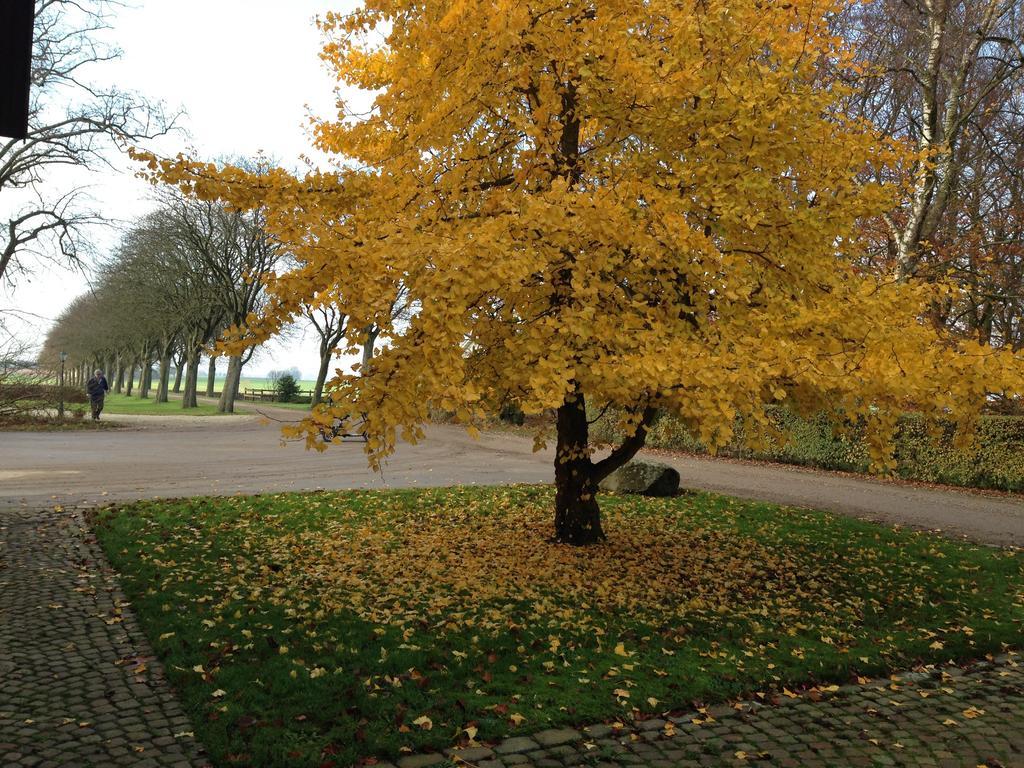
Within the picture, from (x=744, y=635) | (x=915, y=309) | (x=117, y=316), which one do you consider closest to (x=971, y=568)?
(x=915, y=309)

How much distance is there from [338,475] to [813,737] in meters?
10.4

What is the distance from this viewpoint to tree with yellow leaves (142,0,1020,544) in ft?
16.2

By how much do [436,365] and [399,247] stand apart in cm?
83

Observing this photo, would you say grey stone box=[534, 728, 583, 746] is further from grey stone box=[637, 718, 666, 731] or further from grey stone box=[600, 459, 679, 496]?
grey stone box=[600, 459, 679, 496]

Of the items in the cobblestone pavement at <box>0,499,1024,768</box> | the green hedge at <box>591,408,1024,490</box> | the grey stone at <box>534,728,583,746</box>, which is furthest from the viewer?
the green hedge at <box>591,408,1024,490</box>

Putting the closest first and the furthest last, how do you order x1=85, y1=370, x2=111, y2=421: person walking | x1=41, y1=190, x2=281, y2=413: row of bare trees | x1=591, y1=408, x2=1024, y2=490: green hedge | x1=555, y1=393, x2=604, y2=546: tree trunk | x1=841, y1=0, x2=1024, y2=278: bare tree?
x1=555, y1=393, x2=604, y2=546: tree trunk, x1=841, y1=0, x2=1024, y2=278: bare tree, x1=591, y1=408, x2=1024, y2=490: green hedge, x1=85, y1=370, x2=111, y2=421: person walking, x1=41, y1=190, x2=281, y2=413: row of bare trees

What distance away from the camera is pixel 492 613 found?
18.5ft

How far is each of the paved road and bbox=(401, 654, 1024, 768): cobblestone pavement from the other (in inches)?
223

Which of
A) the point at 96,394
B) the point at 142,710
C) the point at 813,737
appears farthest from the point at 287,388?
the point at 813,737

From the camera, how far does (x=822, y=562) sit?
7.93 metres

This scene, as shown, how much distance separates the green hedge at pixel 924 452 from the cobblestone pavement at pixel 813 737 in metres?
7.57

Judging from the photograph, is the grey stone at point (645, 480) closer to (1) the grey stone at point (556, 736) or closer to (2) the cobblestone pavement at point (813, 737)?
(2) the cobblestone pavement at point (813, 737)

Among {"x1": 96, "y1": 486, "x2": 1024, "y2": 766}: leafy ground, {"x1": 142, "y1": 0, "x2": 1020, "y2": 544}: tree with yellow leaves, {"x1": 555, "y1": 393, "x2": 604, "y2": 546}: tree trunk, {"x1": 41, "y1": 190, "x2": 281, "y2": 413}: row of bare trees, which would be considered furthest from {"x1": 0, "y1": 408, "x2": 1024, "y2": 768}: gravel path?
{"x1": 41, "y1": 190, "x2": 281, "y2": 413}: row of bare trees

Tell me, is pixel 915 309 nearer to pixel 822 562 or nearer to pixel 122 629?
pixel 822 562
